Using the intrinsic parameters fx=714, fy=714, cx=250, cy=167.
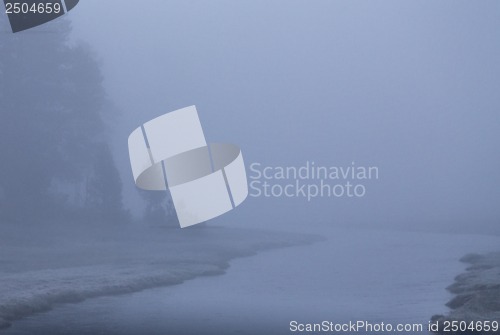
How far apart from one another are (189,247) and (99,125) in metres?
0.72

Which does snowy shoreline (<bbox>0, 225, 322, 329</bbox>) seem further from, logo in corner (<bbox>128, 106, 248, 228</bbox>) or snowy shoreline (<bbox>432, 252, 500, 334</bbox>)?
snowy shoreline (<bbox>432, 252, 500, 334</bbox>)

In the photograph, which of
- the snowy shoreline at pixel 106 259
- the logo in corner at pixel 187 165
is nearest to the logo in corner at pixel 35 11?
the logo in corner at pixel 187 165

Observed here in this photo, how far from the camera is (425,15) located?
3.45m

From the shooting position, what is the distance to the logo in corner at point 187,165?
11.0 feet

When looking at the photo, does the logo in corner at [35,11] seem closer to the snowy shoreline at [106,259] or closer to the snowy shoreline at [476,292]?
the snowy shoreline at [106,259]

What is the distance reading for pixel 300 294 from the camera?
3377 millimetres

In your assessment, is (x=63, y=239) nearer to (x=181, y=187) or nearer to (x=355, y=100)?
(x=181, y=187)

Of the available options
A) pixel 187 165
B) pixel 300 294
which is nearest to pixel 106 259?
pixel 187 165

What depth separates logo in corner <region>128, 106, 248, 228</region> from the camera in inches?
132

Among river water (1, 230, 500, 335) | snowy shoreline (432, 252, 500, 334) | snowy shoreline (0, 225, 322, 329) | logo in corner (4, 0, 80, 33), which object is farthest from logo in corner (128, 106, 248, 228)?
→ snowy shoreline (432, 252, 500, 334)

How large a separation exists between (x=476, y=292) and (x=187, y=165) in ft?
4.90

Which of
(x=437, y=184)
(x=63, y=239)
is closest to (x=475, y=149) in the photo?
(x=437, y=184)

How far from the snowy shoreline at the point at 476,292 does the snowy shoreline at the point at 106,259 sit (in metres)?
0.74

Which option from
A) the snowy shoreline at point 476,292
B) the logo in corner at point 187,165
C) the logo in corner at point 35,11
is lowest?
the snowy shoreline at point 476,292
